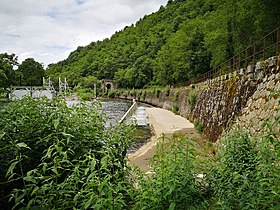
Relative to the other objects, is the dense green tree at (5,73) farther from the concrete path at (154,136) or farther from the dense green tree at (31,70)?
the dense green tree at (31,70)

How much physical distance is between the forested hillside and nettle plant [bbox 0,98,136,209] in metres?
1.27

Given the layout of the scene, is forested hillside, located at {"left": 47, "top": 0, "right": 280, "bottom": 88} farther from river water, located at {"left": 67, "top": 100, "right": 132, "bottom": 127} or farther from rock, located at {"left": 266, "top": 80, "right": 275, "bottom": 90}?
rock, located at {"left": 266, "top": 80, "right": 275, "bottom": 90}

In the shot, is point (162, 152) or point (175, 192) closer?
point (175, 192)

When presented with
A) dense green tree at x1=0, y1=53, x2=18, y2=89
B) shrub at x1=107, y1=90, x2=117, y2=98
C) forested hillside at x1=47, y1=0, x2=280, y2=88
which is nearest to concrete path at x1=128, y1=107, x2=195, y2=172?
dense green tree at x1=0, y1=53, x2=18, y2=89

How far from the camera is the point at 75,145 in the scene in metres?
2.64

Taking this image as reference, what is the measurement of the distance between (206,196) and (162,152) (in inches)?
32.2

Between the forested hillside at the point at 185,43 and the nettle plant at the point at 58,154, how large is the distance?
1.27 meters

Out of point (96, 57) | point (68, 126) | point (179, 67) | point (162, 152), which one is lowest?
point (162, 152)

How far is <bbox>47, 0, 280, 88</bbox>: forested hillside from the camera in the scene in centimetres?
1823

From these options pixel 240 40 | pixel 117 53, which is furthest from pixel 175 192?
pixel 117 53

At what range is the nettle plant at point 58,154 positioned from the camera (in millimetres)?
2150

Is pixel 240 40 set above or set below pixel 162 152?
above

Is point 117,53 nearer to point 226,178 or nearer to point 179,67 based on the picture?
point 179,67

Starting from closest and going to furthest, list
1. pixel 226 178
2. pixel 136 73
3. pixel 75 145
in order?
pixel 75 145 → pixel 226 178 → pixel 136 73
